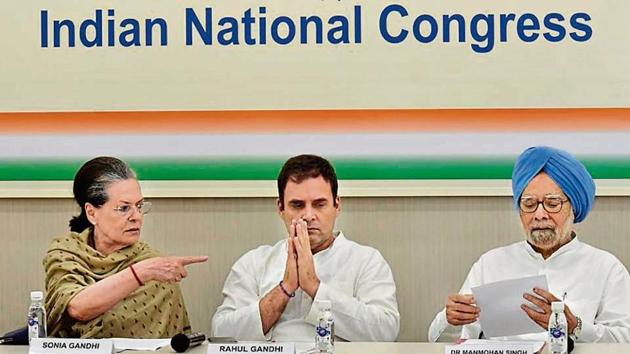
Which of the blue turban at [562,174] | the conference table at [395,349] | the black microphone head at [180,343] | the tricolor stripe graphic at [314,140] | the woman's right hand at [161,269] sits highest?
the tricolor stripe graphic at [314,140]

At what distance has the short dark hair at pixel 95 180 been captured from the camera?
4.34m

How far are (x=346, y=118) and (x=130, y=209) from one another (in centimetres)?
102

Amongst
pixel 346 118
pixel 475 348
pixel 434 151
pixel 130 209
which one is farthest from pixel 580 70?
pixel 130 209

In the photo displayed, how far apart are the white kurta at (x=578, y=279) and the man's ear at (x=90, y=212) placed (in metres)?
1.46

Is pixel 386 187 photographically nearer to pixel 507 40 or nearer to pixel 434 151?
pixel 434 151

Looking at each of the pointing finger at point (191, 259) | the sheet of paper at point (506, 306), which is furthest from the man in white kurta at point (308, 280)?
the sheet of paper at point (506, 306)

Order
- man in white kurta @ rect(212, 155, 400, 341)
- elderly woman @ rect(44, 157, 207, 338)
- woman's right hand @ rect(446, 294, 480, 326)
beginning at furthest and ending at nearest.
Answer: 1. man in white kurta @ rect(212, 155, 400, 341)
2. elderly woman @ rect(44, 157, 207, 338)
3. woman's right hand @ rect(446, 294, 480, 326)

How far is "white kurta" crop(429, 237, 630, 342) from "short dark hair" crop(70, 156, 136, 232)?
1442 mm

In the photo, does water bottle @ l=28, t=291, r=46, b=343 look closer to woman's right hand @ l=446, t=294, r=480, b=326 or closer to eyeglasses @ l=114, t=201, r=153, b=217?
eyeglasses @ l=114, t=201, r=153, b=217

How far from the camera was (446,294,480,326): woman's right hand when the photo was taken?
4.01 metres

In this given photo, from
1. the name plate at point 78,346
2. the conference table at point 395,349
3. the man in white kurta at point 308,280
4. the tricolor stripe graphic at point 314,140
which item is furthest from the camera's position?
the tricolor stripe graphic at point 314,140

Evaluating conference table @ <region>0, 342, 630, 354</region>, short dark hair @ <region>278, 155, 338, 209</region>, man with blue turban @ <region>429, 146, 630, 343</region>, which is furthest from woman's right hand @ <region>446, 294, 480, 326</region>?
short dark hair @ <region>278, 155, 338, 209</region>

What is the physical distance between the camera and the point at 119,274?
4.18 m

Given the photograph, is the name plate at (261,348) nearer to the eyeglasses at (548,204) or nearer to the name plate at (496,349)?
the name plate at (496,349)
